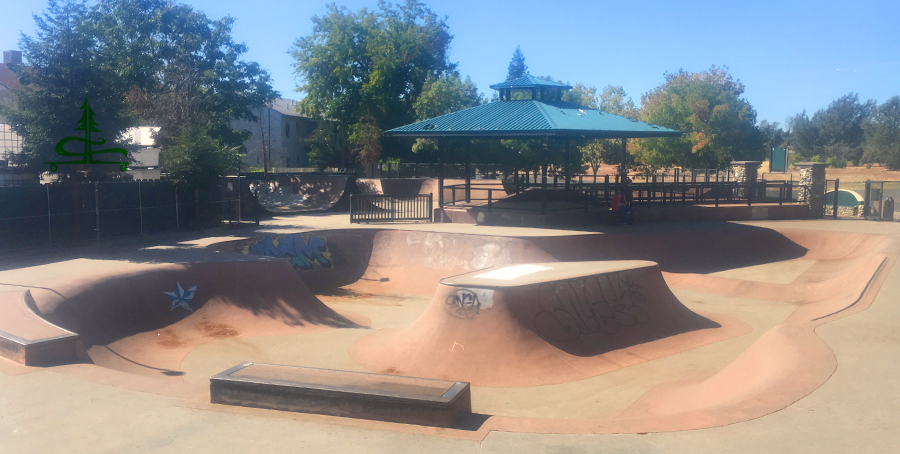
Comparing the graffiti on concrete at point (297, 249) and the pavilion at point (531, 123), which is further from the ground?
the pavilion at point (531, 123)

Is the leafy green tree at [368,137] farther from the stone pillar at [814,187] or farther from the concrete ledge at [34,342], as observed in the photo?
the concrete ledge at [34,342]

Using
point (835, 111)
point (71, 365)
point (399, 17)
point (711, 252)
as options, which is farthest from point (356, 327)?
point (835, 111)

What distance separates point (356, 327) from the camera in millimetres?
A: 14531

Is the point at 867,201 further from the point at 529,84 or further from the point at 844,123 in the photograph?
the point at 844,123

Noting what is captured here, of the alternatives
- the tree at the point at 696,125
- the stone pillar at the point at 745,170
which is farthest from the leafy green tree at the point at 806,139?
the stone pillar at the point at 745,170

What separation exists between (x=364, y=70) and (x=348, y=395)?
1656 inches

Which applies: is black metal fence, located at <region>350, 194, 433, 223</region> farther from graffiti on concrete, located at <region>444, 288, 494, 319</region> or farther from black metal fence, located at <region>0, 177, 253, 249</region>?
graffiti on concrete, located at <region>444, 288, 494, 319</region>

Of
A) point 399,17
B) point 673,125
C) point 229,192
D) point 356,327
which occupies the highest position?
point 399,17

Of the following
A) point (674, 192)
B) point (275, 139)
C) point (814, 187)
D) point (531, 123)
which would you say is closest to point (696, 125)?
point (814, 187)

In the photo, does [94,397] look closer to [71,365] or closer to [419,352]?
[71,365]

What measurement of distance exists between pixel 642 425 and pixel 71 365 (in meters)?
7.05

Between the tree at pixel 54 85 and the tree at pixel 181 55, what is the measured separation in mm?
22613

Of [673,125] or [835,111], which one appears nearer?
[673,125]

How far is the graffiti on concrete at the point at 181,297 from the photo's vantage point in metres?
13.3
